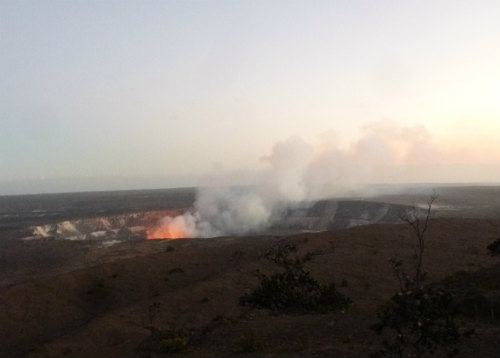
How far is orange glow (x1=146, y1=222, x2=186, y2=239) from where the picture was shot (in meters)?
74.8

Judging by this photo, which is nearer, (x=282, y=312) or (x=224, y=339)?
(x=224, y=339)

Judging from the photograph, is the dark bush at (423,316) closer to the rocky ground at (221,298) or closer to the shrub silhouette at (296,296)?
the rocky ground at (221,298)

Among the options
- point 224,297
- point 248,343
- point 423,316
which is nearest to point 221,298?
point 224,297

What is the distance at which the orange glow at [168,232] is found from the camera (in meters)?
74.8

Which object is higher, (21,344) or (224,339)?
(224,339)

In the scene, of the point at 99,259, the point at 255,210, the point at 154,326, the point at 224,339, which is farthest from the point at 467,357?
the point at 255,210

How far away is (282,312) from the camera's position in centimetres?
1859

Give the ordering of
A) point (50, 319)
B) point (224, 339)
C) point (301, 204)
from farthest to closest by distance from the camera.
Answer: point (301, 204) → point (50, 319) → point (224, 339)

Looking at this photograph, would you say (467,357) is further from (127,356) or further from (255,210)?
(255,210)

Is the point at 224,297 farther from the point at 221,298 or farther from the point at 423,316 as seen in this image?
the point at 423,316

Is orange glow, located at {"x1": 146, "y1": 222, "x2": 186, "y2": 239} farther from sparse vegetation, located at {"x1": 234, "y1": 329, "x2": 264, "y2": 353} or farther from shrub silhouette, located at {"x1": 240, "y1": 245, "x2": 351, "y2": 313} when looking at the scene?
sparse vegetation, located at {"x1": 234, "y1": 329, "x2": 264, "y2": 353}

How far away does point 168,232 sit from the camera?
7594cm

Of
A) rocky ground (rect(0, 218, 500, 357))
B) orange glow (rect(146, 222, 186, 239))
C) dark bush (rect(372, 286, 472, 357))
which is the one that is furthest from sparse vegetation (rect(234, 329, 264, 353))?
orange glow (rect(146, 222, 186, 239))

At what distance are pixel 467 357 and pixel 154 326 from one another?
492 inches
